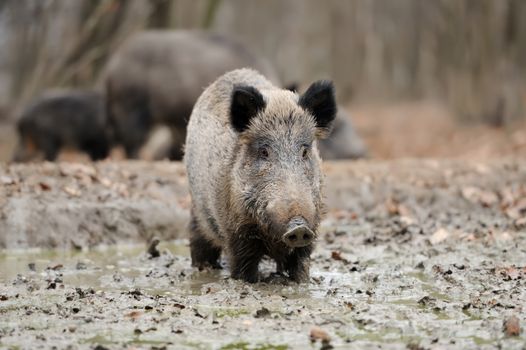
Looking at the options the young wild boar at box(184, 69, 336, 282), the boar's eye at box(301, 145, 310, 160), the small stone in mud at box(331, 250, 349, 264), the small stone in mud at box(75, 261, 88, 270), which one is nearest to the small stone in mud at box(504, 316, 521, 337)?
the young wild boar at box(184, 69, 336, 282)

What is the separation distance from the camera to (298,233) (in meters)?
6.21

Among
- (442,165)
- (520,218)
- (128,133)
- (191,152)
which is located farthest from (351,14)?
(191,152)

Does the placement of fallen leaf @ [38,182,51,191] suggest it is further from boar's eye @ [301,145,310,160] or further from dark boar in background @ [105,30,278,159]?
dark boar in background @ [105,30,278,159]

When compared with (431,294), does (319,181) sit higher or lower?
higher

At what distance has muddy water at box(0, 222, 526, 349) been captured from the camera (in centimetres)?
523

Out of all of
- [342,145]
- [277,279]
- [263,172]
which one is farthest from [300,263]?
[342,145]

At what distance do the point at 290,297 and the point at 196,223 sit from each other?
71.3 inches

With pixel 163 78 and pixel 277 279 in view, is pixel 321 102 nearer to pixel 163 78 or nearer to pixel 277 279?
pixel 277 279

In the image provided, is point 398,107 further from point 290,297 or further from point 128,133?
point 290,297

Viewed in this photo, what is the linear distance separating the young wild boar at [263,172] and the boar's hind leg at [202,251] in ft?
1.11

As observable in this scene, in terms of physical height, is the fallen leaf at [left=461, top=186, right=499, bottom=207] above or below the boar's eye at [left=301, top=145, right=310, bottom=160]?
below

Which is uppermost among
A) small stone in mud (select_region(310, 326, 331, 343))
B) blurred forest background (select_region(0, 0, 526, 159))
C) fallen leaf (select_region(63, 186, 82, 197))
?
blurred forest background (select_region(0, 0, 526, 159))

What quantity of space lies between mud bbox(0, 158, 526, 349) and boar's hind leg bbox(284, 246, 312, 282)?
0.10m

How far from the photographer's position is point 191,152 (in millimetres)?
8164
